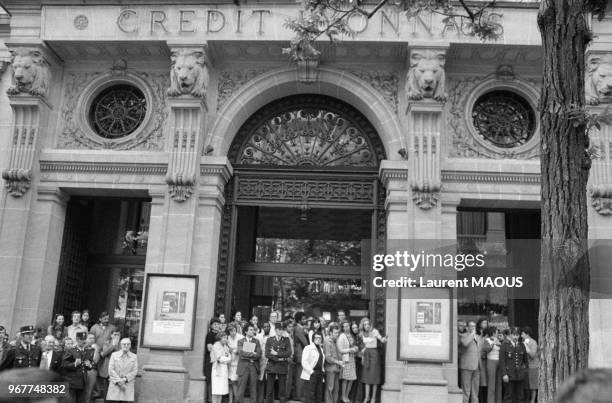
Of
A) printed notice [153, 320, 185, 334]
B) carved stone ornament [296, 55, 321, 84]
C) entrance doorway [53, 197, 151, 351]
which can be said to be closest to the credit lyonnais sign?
carved stone ornament [296, 55, 321, 84]

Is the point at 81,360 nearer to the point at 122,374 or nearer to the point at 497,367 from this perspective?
the point at 122,374

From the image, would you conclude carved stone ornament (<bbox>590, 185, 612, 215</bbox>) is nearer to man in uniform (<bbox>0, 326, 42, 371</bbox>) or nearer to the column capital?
the column capital

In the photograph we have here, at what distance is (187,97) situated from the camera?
15.0m

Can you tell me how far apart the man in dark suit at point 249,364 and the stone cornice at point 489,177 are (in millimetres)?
5757

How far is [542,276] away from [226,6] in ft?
36.7

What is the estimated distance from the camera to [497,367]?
13.8 metres

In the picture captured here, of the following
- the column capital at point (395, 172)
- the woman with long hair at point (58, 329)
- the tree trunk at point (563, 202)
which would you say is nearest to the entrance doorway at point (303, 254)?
the column capital at point (395, 172)

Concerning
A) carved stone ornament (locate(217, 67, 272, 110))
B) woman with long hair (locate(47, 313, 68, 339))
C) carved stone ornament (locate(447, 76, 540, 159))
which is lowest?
woman with long hair (locate(47, 313, 68, 339))

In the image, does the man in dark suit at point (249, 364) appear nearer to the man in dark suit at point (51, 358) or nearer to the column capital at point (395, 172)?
the man in dark suit at point (51, 358)

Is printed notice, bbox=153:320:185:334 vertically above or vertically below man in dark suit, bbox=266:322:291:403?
above

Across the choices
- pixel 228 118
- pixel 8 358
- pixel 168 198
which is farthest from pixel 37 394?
pixel 228 118

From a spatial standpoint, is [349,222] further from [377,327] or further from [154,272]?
[154,272]

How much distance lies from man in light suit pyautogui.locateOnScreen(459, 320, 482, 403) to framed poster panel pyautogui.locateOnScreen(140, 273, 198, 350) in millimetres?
5864

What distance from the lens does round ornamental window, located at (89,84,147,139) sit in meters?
16.2
